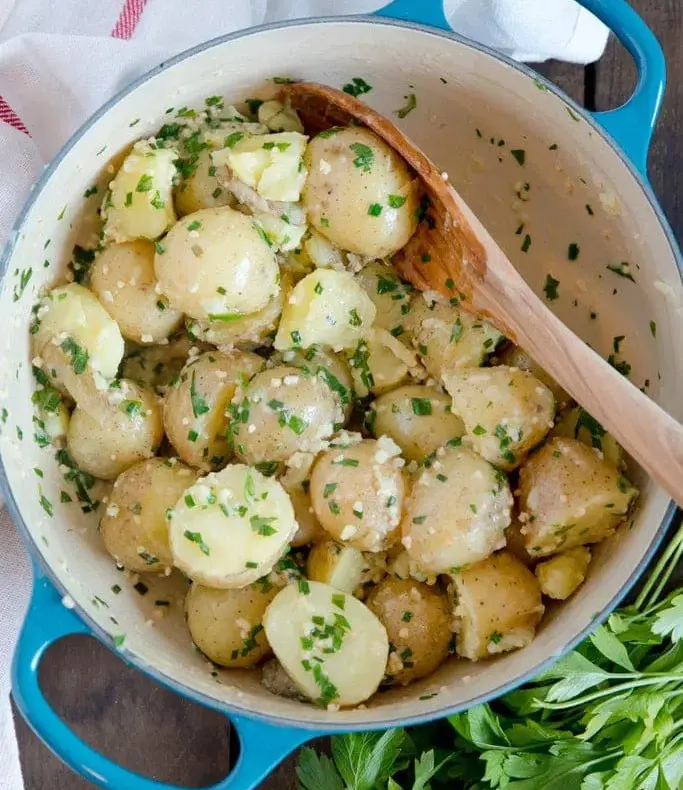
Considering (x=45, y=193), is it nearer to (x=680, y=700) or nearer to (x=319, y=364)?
(x=319, y=364)

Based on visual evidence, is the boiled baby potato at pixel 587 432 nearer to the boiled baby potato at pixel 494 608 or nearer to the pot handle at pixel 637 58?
the boiled baby potato at pixel 494 608

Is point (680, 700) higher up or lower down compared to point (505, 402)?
lower down

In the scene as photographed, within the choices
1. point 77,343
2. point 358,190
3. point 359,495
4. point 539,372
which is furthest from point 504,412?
point 77,343

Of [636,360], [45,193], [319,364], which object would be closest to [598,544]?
[636,360]

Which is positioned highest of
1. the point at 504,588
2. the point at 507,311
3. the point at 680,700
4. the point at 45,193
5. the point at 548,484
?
the point at 45,193

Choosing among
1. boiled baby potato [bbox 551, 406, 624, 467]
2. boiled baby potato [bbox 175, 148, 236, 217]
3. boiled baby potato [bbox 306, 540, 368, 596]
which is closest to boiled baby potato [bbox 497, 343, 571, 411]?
boiled baby potato [bbox 551, 406, 624, 467]

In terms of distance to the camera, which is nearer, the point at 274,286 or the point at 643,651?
the point at 274,286

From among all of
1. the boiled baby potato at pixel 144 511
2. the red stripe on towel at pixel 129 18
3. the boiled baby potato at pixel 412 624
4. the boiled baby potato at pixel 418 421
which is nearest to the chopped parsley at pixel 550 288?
the boiled baby potato at pixel 418 421

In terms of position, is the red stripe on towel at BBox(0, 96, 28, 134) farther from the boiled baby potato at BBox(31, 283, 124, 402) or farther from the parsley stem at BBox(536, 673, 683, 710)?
the parsley stem at BBox(536, 673, 683, 710)
